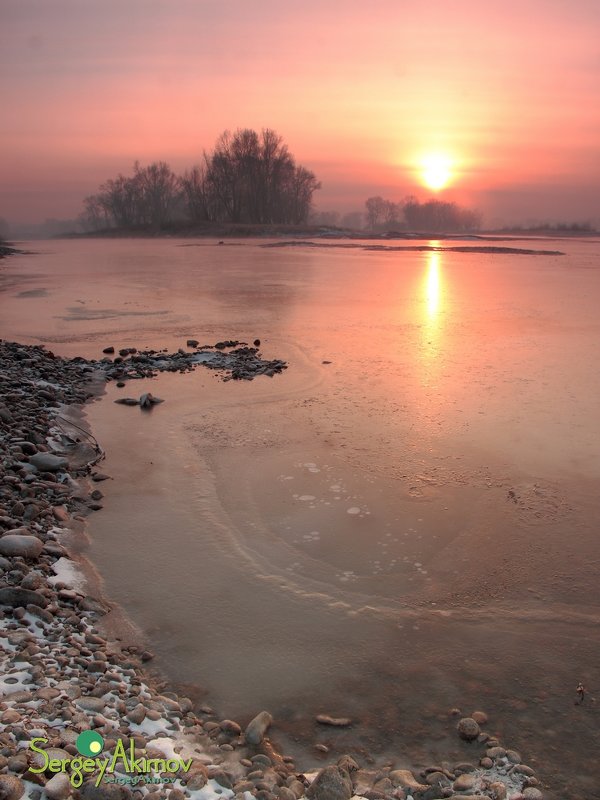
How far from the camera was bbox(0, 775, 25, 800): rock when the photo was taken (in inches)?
97.7

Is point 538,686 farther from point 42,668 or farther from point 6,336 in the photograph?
point 6,336

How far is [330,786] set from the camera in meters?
2.82

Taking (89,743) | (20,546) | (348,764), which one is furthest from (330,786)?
(20,546)

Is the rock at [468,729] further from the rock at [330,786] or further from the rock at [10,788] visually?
the rock at [10,788]

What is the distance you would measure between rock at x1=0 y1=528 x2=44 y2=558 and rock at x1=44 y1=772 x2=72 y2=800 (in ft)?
7.14

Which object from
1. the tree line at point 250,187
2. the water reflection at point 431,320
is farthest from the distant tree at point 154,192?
the water reflection at point 431,320

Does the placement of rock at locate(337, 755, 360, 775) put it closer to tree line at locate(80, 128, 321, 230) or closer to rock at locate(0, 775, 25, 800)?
rock at locate(0, 775, 25, 800)

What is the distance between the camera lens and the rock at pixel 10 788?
2480 mm

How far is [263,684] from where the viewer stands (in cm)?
363

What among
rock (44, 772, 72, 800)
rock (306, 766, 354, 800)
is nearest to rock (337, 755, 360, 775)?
rock (306, 766, 354, 800)

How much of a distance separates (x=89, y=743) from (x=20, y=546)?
6.69 feet

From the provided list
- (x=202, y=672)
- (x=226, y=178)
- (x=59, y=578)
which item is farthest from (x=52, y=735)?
(x=226, y=178)

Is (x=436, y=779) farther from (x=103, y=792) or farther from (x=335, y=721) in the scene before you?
(x=103, y=792)

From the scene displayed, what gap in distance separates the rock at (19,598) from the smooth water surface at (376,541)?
0.53m
